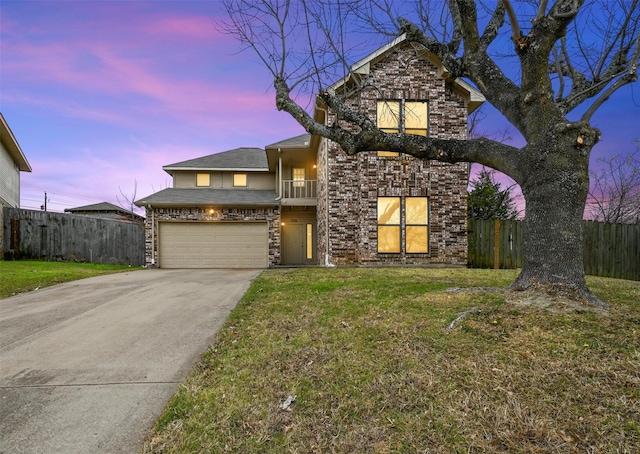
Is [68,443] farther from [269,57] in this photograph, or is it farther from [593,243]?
[593,243]

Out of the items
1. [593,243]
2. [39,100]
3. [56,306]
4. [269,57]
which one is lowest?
[56,306]

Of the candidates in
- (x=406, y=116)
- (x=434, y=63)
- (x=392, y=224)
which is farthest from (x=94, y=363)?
(x=434, y=63)

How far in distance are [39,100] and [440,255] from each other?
23.2 meters

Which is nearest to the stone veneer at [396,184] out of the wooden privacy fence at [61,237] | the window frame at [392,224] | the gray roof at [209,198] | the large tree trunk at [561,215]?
the window frame at [392,224]

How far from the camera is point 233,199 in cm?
1470

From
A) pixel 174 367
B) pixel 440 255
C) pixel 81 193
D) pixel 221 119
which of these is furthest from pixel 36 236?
pixel 81 193

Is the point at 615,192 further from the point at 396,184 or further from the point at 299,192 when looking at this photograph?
the point at 299,192

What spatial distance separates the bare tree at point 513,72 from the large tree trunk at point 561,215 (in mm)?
13

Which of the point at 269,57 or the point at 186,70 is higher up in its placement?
the point at 186,70

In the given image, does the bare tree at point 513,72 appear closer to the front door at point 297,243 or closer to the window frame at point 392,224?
the window frame at point 392,224

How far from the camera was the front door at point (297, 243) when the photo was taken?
52.2ft

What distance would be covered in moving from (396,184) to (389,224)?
1.43 meters

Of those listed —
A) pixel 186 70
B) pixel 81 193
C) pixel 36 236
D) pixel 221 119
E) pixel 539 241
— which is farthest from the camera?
pixel 81 193

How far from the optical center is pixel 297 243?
15.9 meters
